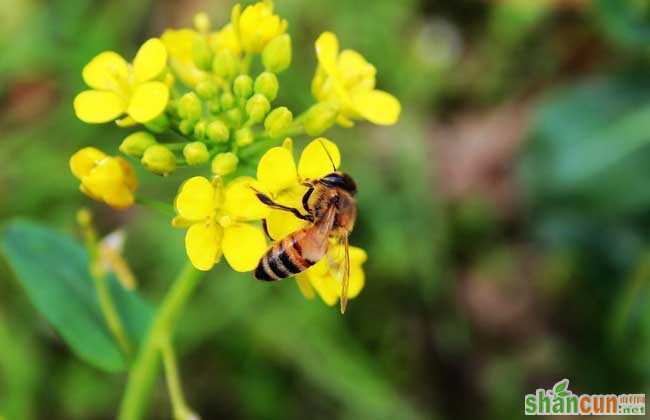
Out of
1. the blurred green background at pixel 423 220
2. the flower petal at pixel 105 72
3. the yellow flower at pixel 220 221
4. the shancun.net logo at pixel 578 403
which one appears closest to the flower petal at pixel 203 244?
the yellow flower at pixel 220 221

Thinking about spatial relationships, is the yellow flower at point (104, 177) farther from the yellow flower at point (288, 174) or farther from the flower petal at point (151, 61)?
the yellow flower at point (288, 174)

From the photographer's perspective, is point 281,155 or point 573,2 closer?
point 281,155

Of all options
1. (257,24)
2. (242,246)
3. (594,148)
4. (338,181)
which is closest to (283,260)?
(242,246)

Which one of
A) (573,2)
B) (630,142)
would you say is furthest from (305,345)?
(573,2)

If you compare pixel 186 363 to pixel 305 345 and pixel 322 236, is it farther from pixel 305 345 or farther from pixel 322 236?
pixel 322 236

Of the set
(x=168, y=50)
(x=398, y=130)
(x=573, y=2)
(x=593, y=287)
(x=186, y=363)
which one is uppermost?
(x=573, y=2)

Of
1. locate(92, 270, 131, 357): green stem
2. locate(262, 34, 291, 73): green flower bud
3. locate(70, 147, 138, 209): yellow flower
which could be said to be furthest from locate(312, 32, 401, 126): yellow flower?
locate(92, 270, 131, 357): green stem
